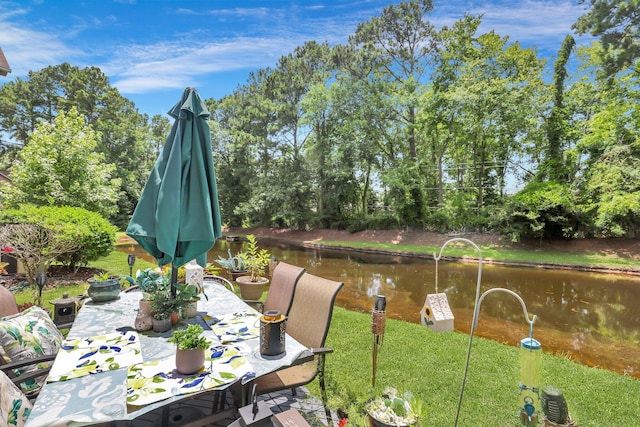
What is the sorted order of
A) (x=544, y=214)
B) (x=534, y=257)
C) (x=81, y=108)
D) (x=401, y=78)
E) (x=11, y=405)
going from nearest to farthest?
(x=11, y=405)
(x=534, y=257)
(x=544, y=214)
(x=401, y=78)
(x=81, y=108)

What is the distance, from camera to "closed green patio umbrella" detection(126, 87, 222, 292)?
2119mm

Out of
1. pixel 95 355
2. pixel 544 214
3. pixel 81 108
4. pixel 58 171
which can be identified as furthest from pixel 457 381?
pixel 81 108

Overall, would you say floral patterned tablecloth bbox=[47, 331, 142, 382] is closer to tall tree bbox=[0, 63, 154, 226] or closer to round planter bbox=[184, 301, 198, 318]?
round planter bbox=[184, 301, 198, 318]

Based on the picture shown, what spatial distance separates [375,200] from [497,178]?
22.1 ft

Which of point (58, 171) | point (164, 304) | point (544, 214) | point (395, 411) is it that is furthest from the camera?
point (544, 214)

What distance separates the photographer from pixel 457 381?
2.79m

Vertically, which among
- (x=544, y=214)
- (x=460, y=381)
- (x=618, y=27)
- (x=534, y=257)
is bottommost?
(x=534, y=257)

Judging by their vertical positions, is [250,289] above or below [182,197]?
below

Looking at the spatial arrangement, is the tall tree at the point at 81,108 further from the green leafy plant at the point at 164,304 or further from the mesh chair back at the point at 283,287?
the green leafy plant at the point at 164,304

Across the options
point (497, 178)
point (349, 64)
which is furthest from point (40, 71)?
point (497, 178)

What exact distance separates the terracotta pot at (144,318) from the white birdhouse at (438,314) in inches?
81.2

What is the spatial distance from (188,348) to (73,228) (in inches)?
244

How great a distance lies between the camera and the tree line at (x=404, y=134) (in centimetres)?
1170

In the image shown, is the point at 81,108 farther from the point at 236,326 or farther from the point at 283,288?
the point at 236,326
